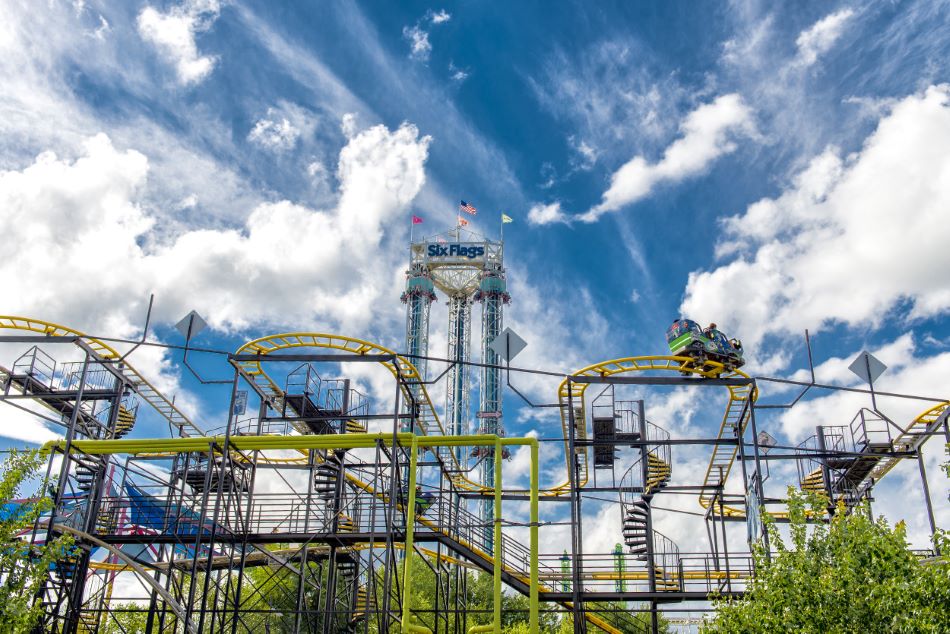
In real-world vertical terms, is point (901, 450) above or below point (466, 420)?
below

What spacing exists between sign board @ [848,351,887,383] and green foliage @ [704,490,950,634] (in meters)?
9.15

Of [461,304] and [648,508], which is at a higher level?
[461,304]

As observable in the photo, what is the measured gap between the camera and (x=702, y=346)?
23.8 metres

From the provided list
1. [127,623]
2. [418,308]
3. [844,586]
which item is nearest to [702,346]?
[844,586]

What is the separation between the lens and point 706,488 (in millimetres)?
29906

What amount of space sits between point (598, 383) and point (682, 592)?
5892mm

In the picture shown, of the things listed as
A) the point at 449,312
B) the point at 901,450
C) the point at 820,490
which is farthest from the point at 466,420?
the point at 901,450

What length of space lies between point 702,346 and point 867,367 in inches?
183

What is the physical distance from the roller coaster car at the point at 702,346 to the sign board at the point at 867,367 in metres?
3.06

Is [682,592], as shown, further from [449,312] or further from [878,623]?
[449,312]

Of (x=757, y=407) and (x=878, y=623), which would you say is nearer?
Result: (x=878, y=623)

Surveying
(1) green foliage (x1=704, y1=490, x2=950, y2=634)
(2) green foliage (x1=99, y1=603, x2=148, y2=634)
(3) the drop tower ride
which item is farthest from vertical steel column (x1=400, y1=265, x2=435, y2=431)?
(1) green foliage (x1=704, y1=490, x2=950, y2=634)

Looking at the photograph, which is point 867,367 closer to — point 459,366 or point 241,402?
point 241,402

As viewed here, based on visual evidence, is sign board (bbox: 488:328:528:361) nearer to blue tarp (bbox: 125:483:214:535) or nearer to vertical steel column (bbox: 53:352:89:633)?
blue tarp (bbox: 125:483:214:535)
